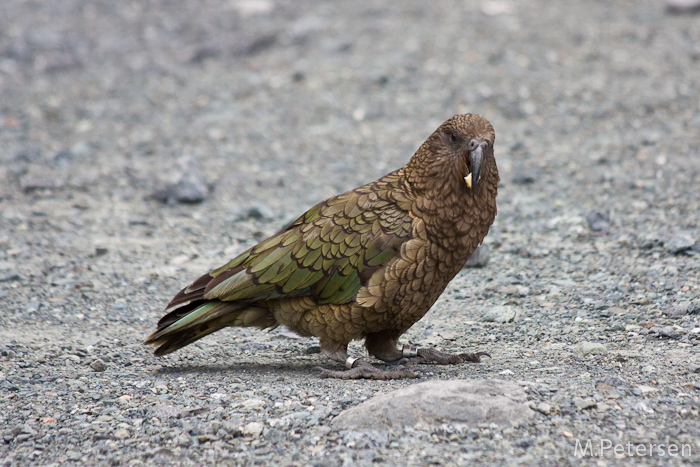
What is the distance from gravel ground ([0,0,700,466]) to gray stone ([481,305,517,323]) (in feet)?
0.10

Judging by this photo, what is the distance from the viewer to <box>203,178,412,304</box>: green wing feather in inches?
202

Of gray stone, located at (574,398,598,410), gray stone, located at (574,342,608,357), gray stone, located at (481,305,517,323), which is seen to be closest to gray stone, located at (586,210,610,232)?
gray stone, located at (481,305,517,323)

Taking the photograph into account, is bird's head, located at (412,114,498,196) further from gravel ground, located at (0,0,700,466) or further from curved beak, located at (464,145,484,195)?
gravel ground, located at (0,0,700,466)

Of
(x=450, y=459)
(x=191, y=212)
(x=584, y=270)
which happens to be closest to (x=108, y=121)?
(x=191, y=212)

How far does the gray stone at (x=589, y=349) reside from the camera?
5.30 metres

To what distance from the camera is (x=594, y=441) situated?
3.89 m

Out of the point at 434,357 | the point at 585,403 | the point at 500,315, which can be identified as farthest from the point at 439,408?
the point at 500,315

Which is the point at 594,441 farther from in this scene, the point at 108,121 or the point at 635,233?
the point at 108,121

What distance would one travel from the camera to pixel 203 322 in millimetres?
5484

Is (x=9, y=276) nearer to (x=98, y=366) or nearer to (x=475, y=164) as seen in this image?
(x=98, y=366)

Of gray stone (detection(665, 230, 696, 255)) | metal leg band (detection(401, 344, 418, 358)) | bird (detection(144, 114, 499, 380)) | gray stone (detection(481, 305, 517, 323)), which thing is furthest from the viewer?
gray stone (detection(665, 230, 696, 255))

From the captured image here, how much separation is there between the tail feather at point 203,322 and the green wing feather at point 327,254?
118 mm

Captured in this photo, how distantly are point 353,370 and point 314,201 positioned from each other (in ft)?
14.4

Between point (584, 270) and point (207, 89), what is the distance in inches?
310
